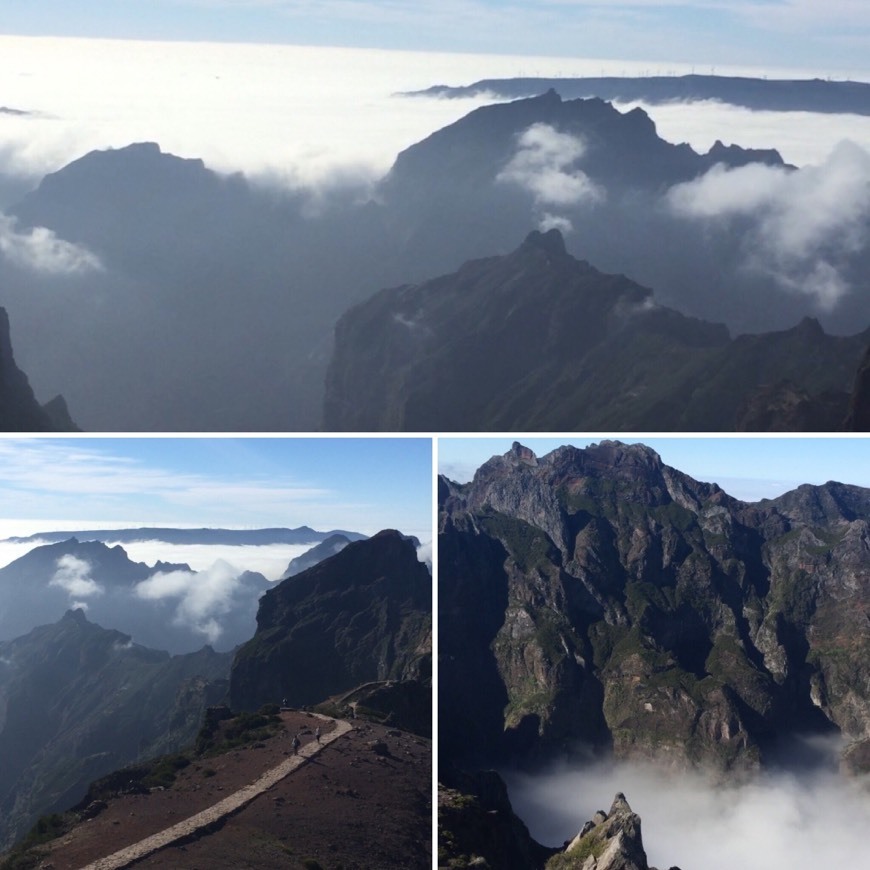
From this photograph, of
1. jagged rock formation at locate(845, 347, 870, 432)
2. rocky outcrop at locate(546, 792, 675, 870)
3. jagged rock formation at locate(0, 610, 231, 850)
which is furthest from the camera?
jagged rock formation at locate(845, 347, 870, 432)

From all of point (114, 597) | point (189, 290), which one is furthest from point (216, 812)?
point (189, 290)

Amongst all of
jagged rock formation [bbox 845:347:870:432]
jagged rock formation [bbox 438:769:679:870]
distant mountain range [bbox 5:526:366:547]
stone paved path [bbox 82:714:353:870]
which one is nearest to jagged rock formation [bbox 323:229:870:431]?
jagged rock formation [bbox 845:347:870:432]

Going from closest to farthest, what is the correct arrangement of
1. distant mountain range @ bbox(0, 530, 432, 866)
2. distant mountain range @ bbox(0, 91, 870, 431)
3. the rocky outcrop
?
the rocky outcrop → distant mountain range @ bbox(0, 530, 432, 866) → distant mountain range @ bbox(0, 91, 870, 431)

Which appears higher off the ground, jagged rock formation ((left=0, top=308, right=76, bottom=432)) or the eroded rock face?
jagged rock formation ((left=0, top=308, right=76, bottom=432))

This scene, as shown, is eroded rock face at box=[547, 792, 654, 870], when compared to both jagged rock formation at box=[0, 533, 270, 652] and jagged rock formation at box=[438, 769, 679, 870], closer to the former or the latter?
Result: jagged rock formation at box=[438, 769, 679, 870]

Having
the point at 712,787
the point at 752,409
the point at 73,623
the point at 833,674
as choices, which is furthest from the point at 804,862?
the point at 752,409

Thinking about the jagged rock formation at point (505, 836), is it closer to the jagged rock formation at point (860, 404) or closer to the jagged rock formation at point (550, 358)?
the jagged rock formation at point (860, 404)

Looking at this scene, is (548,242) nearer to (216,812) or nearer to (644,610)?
(644,610)
